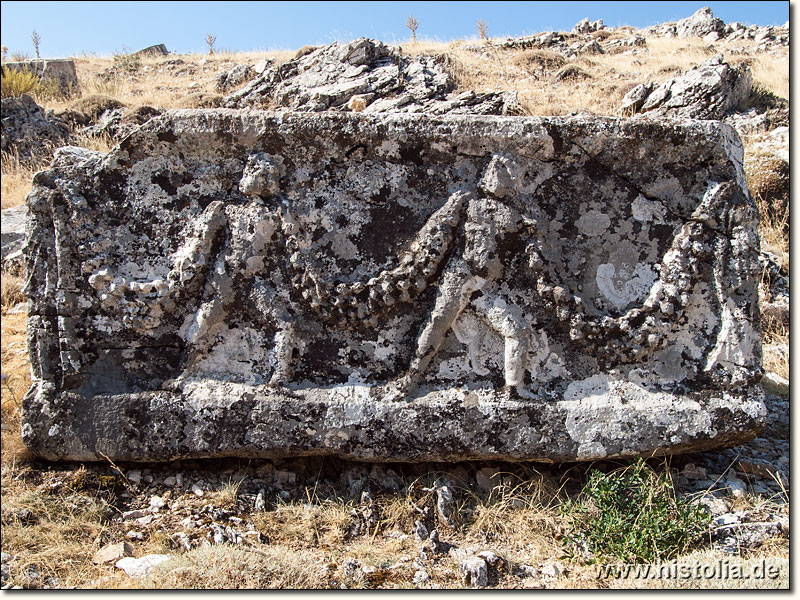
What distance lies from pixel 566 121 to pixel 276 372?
1.86 m

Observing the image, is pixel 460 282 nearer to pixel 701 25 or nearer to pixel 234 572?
pixel 234 572

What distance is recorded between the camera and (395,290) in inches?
129

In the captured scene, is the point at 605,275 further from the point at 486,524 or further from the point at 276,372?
the point at 276,372

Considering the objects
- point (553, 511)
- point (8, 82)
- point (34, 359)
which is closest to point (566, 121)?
point (553, 511)

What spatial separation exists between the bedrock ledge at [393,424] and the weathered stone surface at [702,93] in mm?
4703

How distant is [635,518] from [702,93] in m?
5.64

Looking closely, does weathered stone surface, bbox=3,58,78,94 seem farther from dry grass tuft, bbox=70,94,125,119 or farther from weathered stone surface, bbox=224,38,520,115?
weathered stone surface, bbox=224,38,520,115

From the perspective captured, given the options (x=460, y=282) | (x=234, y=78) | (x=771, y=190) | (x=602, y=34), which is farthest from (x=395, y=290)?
(x=602, y=34)

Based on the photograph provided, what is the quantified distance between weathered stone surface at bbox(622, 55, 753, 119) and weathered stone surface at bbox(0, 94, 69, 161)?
7.09 meters

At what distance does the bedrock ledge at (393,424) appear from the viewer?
3.20 m

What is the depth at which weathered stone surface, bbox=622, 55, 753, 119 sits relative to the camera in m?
7.08

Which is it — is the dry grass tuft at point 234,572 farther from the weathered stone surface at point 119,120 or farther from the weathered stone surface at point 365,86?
the weathered stone surface at point 119,120

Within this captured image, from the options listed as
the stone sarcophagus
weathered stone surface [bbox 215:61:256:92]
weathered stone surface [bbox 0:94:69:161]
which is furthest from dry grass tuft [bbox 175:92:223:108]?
the stone sarcophagus

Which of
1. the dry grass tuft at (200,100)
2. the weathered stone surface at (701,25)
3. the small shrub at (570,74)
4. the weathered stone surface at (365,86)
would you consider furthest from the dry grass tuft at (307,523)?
the weathered stone surface at (701,25)
